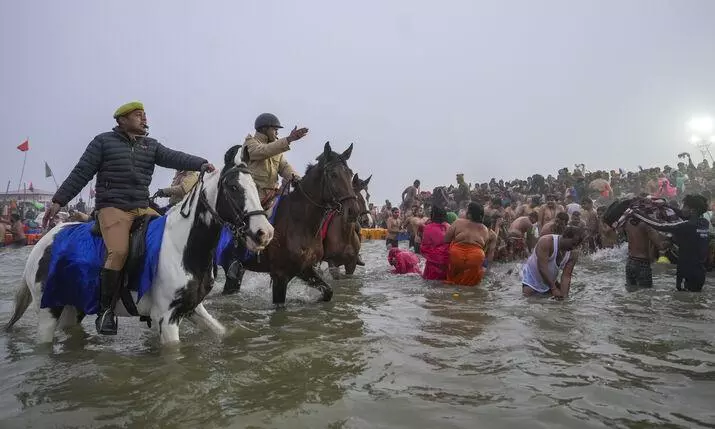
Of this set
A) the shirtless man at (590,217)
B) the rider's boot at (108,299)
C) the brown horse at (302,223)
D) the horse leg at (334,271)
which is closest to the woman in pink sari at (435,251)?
the horse leg at (334,271)

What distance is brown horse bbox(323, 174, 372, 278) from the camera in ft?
31.9

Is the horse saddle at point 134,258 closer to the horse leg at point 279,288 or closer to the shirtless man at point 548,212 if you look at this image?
the horse leg at point 279,288

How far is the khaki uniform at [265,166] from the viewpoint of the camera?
6152 millimetres

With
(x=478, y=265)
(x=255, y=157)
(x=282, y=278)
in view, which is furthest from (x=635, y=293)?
(x=255, y=157)

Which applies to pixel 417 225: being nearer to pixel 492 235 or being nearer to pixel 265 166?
pixel 492 235

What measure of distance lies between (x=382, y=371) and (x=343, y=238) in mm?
5919

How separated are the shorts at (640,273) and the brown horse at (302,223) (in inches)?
221

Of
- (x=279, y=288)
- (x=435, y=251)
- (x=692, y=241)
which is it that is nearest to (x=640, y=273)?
(x=692, y=241)

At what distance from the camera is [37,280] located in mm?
4785

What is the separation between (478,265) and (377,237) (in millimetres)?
17513

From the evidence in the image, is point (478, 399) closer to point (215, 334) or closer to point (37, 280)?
point (215, 334)

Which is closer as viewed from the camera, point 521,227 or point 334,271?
point 334,271

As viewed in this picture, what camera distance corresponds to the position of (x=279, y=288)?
264 inches

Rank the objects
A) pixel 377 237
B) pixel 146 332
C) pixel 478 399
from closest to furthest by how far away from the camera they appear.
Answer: pixel 478 399 < pixel 146 332 < pixel 377 237
